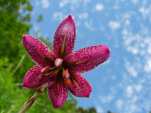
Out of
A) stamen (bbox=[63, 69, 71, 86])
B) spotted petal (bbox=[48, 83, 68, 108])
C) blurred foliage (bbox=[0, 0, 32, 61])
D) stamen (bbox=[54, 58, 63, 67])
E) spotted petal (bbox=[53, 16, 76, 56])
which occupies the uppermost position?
blurred foliage (bbox=[0, 0, 32, 61])

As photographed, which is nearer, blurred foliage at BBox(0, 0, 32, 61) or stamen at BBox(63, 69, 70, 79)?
stamen at BBox(63, 69, 70, 79)

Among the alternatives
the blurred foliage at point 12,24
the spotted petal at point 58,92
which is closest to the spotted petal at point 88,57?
the spotted petal at point 58,92

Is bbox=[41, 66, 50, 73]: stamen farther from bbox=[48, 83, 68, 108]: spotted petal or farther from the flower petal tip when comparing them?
the flower petal tip

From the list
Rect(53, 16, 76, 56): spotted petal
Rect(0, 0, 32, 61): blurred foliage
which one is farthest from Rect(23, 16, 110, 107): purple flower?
Rect(0, 0, 32, 61): blurred foliage

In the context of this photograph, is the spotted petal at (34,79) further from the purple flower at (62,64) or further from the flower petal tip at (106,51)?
the flower petal tip at (106,51)

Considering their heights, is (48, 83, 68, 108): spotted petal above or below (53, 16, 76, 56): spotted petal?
below

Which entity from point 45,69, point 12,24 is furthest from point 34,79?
point 12,24
